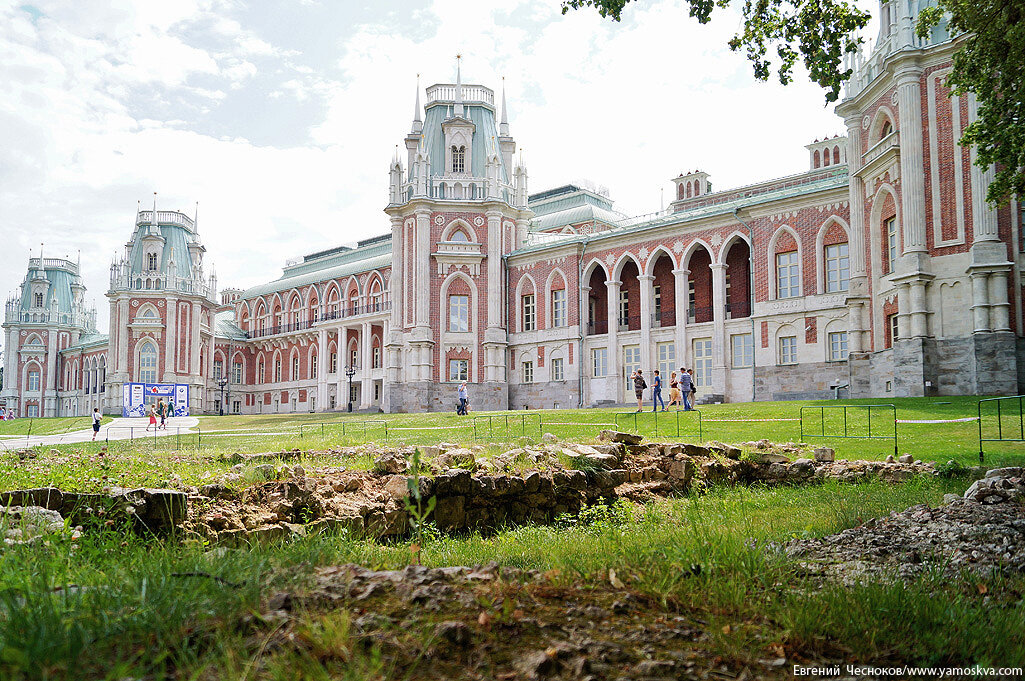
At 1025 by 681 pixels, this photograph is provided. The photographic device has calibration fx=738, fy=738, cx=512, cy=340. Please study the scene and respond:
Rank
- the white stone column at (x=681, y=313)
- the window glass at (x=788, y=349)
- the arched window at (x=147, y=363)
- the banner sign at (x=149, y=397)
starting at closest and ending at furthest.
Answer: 1. the window glass at (x=788, y=349)
2. the white stone column at (x=681, y=313)
3. the banner sign at (x=149, y=397)
4. the arched window at (x=147, y=363)

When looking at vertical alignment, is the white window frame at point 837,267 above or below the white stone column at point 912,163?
below

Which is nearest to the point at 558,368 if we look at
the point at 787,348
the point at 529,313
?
the point at 529,313

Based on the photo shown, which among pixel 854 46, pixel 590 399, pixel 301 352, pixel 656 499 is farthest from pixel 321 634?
pixel 301 352

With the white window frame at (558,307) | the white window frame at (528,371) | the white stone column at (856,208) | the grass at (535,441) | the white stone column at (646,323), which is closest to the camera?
the grass at (535,441)

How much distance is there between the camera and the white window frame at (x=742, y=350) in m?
38.1

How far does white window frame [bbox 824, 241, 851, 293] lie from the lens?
35000 mm

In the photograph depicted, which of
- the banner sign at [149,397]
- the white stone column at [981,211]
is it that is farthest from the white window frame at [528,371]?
the white stone column at [981,211]

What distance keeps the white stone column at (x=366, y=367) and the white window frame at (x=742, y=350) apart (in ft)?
97.6

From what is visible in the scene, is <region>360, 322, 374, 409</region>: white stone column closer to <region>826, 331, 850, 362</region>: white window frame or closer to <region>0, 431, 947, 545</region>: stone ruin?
<region>826, 331, 850, 362</region>: white window frame

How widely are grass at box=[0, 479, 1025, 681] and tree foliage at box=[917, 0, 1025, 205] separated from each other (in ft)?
30.6

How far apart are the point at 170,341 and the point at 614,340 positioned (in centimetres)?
4239

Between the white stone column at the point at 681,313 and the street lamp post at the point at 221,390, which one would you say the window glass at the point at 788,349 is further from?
the street lamp post at the point at 221,390

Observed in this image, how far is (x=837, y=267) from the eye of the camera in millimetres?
35312

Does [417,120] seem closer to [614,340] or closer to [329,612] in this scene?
[614,340]
